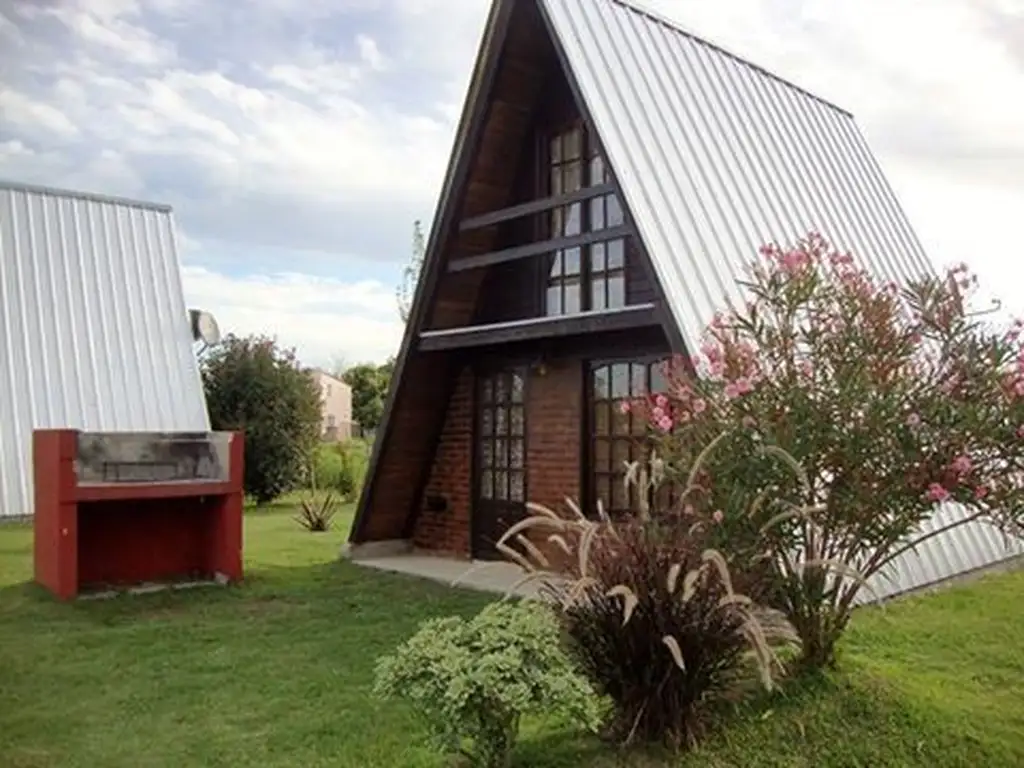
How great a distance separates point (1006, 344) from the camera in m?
4.74

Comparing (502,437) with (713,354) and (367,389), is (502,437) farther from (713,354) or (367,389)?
(367,389)

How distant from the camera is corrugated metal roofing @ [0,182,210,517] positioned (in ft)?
46.5

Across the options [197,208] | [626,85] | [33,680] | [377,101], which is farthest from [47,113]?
[626,85]

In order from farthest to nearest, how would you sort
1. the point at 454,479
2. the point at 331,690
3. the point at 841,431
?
the point at 454,479 → the point at 331,690 → the point at 841,431

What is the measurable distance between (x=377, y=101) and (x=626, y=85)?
363 cm

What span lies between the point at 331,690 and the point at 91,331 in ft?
40.4

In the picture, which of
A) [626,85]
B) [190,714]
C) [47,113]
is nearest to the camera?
[47,113]

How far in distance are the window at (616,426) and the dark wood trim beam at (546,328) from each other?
600 millimetres

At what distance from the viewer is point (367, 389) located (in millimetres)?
32625

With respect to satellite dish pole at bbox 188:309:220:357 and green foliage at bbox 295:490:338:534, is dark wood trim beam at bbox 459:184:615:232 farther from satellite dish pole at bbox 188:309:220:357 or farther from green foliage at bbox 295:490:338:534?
satellite dish pole at bbox 188:309:220:357

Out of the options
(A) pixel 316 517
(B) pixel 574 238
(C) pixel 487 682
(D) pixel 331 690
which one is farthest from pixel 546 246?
(A) pixel 316 517

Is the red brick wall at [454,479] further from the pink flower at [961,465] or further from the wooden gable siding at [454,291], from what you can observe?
the pink flower at [961,465]

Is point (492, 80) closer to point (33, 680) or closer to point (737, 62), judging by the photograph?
point (737, 62)

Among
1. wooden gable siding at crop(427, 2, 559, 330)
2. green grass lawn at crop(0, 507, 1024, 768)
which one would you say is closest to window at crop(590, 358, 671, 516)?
green grass lawn at crop(0, 507, 1024, 768)
